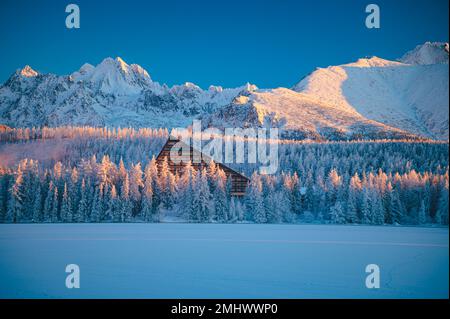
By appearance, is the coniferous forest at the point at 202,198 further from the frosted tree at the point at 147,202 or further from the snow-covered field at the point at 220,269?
the snow-covered field at the point at 220,269

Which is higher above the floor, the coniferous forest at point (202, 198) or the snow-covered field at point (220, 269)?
the coniferous forest at point (202, 198)

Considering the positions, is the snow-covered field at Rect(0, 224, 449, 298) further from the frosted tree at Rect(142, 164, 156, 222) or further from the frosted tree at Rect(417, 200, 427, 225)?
the frosted tree at Rect(142, 164, 156, 222)

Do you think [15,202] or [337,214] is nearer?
[15,202]

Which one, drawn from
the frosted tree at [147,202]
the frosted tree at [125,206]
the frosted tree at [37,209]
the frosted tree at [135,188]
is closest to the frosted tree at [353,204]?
the frosted tree at [147,202]

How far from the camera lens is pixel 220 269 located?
21641 millimetres

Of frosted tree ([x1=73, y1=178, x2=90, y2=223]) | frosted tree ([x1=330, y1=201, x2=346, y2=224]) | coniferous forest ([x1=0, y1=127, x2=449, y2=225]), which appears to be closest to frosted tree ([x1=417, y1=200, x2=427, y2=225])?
coniferous forest ([x1=0, y1=127, x2=449, y2=225])

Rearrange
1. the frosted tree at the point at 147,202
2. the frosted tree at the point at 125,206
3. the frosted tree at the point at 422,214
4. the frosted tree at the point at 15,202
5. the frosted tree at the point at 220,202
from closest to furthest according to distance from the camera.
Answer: the frosted tree at the point at 422,214, the frosted tree at the point at 15,202, the frosted tree at the point at 125,206, the frosted tree at the point at 147,202, the frosted tree at the point at 220,202

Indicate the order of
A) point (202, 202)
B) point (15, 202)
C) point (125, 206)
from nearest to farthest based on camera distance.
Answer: point (15, 202) → point (125, 206) → point (202, 202)

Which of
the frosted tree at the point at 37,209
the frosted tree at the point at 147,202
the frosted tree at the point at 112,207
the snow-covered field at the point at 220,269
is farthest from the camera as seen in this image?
the frosted tree at the point at 147,202

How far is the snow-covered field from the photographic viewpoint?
56.1 ft

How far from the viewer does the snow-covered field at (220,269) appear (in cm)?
1709

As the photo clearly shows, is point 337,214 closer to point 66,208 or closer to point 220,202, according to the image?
point 220,202

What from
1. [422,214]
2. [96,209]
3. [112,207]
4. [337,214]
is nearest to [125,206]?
[112,207]
